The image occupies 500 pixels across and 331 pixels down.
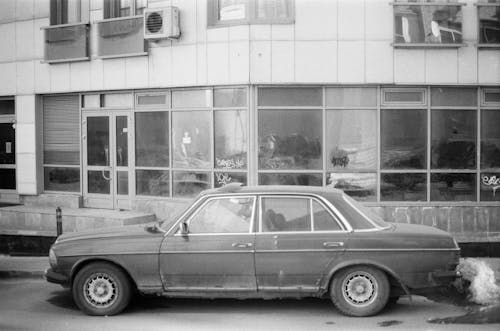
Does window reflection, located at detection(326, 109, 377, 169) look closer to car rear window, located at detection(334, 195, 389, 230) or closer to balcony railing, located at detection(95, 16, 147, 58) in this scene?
balcony railing, located at detection(95, 16, 147, 58)

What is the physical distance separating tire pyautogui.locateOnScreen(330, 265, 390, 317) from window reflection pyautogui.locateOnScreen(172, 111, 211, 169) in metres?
6.27

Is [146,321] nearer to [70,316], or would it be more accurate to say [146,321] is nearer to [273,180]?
[70,316]

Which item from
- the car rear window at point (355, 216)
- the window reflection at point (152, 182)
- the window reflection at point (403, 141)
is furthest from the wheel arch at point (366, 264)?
the window reflection at point (152, 182)

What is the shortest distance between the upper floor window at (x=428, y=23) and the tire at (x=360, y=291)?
6.46 m

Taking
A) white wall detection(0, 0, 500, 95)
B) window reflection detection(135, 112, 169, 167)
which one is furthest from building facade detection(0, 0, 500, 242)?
window reflection detection(135, 112, 169, 167)

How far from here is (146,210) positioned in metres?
14.1

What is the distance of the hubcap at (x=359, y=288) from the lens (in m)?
7.39

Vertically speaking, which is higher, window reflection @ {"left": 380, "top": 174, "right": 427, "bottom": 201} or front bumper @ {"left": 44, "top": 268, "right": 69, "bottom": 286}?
Answer: window reflection @ {"left": 380, "top": 174, "right": 427, "bottom": 201}

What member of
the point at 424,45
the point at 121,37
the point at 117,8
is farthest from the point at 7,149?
the point at 424,45

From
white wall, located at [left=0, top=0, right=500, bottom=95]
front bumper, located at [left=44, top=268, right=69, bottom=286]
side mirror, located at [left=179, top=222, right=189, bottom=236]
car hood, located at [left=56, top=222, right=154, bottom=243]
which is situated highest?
white wall, located at [left=0, top=0, right=500, bottom=95]

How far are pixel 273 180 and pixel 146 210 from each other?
3.12 m

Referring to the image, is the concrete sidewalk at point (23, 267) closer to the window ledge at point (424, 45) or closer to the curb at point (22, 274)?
the curb at point (22, 274)

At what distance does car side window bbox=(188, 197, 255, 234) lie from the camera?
7.56 metres

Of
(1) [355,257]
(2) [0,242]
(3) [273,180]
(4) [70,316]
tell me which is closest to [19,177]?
(2) [0,242]
